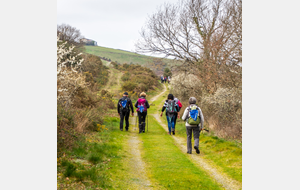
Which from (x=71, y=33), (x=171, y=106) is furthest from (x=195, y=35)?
(x=71, y=33)

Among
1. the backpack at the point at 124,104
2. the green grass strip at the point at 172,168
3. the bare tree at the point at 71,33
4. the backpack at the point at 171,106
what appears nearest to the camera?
the green grass strip at the point at 172,168

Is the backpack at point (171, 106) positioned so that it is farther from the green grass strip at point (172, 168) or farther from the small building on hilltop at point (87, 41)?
the small building on hilltop at point (87, 41)

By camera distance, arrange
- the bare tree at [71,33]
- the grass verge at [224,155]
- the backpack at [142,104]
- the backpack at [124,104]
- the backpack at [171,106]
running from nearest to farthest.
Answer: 1. the grass verge at [224,155]
2. the backpack at [171,106]
3. the backpack at [142,104]
4. the backpack at [124,104]
5. the bare tree at [71,33]

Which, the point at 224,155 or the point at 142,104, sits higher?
the point at 142,104

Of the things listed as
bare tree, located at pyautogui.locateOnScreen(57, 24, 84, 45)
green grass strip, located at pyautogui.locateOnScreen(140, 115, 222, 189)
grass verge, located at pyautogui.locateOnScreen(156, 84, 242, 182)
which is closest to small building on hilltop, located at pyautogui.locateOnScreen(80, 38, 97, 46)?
bare tree, located at pyautogui.locateOnScreen(57, 24, 84, 45)

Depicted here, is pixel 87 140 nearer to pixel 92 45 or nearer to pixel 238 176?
pixel 238 176

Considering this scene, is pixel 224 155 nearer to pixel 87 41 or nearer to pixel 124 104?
pixel 124 104

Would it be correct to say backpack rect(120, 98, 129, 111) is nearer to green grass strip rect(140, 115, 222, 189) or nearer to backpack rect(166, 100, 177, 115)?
backpack rect(166, 100, 177, 115)

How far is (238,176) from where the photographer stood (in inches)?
258

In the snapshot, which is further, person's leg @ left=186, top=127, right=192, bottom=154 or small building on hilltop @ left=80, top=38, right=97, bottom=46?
small building on hilltop @ left=80, top=38, right=97, bottom=46

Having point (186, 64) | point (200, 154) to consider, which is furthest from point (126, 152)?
point (186, 64)

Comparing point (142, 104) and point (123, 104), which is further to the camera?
point (123, 104)

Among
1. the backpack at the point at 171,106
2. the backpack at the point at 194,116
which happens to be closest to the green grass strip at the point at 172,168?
the backpack at the point at 194,116

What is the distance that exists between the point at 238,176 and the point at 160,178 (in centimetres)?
204
